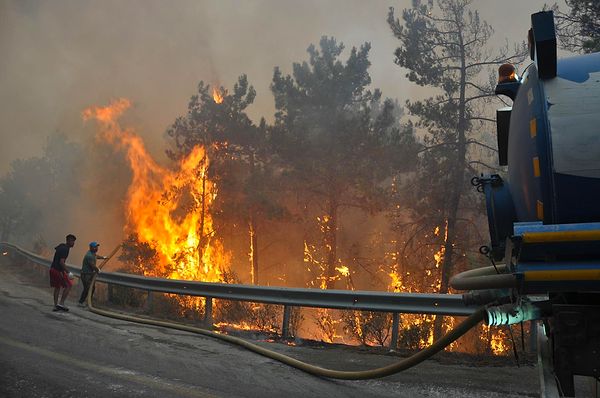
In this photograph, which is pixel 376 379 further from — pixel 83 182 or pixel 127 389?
pixel 83 182

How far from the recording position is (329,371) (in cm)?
506

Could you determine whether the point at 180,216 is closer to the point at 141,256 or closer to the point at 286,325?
the point at 141,256

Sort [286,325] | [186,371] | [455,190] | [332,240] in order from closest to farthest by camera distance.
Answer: [186,371], [286,325], [455,190], [332,240]

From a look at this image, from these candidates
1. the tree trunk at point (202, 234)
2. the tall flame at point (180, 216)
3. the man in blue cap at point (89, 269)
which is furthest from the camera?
the tree trunk at point (202, 234)

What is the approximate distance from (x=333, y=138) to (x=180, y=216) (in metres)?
Answer: 11.9

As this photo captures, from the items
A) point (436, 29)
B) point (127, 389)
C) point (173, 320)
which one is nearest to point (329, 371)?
point (127, 389)

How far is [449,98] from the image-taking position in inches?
767

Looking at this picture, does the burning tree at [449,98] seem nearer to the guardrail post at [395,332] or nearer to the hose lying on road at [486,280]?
the guardrail post at [395,332]

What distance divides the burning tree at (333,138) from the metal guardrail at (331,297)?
15.3m

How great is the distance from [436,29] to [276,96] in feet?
47.6

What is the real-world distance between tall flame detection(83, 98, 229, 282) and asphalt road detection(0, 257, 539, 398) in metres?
22.8

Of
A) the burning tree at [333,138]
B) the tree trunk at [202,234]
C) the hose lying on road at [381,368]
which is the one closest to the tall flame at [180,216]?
the tree trunk at [202,234]

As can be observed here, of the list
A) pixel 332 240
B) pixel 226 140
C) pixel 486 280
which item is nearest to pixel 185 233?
pixel 226 140

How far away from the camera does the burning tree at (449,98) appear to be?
18.3 metres
